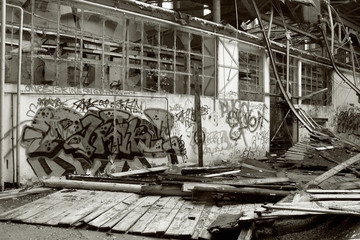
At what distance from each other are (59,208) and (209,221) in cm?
239

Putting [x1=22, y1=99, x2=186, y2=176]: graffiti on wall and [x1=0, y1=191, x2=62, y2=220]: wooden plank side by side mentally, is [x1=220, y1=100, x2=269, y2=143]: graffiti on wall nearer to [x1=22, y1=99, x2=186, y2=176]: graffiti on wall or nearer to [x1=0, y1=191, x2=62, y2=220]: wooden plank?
[x1=22, y1=99, x2=186, y2=176]: graffiti on wall

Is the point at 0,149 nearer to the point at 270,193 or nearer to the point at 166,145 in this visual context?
the point at 166,145

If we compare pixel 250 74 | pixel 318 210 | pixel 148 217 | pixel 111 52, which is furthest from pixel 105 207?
pixel 250 74

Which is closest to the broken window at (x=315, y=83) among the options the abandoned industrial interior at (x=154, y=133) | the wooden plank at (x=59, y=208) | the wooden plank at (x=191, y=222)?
the abandoned industrial interior at (x=154, y=133)

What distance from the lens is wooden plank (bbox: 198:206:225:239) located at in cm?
429

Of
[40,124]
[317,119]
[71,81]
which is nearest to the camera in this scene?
[40,124]

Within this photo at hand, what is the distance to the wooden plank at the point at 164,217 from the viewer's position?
4500mm

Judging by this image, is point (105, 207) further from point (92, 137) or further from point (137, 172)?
point (92, 137)

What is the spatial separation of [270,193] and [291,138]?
9.96m

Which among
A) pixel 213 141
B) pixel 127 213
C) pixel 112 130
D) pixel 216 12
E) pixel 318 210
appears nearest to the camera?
pixel 318 210

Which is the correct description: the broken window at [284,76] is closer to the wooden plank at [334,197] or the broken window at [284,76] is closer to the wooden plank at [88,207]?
the wooden plank at [334,197]

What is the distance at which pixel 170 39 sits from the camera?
10.4 m

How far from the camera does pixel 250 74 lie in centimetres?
1317

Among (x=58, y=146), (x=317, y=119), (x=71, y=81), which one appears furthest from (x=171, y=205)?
(x=317, y=119)
